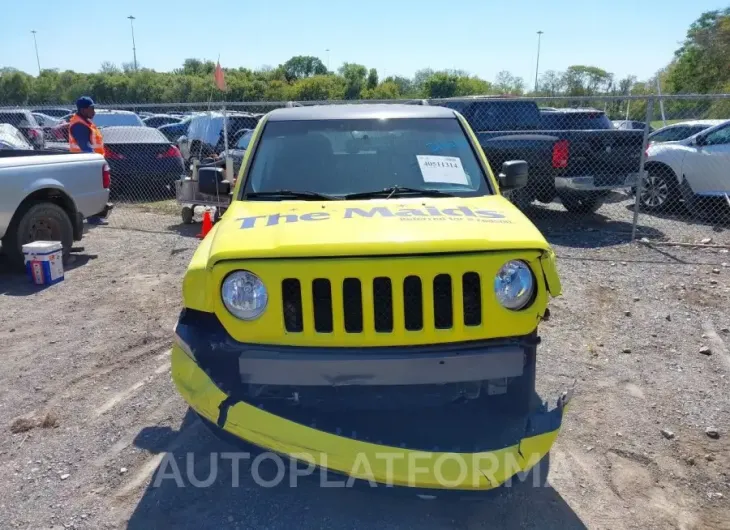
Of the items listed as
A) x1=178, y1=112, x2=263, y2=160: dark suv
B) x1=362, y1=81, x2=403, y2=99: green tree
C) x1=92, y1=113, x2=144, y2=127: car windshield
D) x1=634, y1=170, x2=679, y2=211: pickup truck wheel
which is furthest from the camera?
x1=362, y1=81, x2=403, y2=99: green tree

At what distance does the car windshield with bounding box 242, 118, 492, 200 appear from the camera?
155 inches

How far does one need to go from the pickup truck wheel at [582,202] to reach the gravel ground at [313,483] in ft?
11.3

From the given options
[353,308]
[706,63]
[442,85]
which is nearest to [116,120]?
[353,308]

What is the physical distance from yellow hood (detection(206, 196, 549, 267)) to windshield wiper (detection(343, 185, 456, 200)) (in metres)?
0.11

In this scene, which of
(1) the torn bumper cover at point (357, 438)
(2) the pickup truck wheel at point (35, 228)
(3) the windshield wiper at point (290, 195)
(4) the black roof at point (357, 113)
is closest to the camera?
(1) the torn bumper cover at point (357, 438)

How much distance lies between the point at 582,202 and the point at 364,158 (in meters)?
7.61

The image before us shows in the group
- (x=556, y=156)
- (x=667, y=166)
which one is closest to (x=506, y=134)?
(x=556, y=156)

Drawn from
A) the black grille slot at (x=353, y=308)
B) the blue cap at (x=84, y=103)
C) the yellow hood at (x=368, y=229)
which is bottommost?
the black grille slot at (x=353, y=308)

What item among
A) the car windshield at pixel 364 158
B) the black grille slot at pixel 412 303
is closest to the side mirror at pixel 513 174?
the car windshield at pixel 364 158

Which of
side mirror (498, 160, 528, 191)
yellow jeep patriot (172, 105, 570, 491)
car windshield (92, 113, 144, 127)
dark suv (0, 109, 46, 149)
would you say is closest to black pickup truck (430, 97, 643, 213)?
side mirror (498, 160, 528, 191)

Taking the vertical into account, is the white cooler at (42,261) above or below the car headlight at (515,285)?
below

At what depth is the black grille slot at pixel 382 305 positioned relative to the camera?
2801 millimetres

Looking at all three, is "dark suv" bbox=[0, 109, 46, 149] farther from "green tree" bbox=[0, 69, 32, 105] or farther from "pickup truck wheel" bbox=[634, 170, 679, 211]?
"green tree" bbox=[0, 69, 32, 105]

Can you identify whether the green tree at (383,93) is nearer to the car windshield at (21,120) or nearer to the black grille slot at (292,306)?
the car windshield at (21,120)
